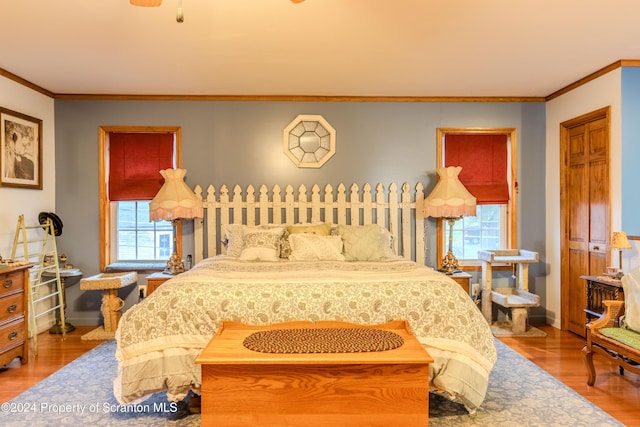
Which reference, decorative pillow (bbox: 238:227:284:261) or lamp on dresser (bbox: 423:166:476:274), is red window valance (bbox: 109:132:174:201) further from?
lamp on dresser (bbox: 423:166:476:274)

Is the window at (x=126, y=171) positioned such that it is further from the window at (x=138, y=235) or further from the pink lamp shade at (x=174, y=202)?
the pink lamp shade at (x=174, y=202)

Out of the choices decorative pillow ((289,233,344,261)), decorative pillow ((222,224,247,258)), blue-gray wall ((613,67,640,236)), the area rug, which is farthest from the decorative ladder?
blue-gray wall ((613,67,640,236))

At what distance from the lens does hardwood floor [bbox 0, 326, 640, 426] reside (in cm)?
267

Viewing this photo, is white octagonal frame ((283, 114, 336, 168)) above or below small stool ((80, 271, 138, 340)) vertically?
above

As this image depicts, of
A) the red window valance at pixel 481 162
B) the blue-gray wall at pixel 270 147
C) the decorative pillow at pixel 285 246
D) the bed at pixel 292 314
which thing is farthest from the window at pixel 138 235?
the red window valance at pixel 481 162

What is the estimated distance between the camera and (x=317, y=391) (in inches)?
79.0

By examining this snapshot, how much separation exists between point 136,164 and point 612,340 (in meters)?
4.48

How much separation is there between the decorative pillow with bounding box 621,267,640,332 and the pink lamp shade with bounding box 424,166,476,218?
1454mm

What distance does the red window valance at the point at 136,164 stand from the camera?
4512 millimetres

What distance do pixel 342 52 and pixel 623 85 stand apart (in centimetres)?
237

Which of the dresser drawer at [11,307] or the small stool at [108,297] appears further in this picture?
the small stool at [108,297]

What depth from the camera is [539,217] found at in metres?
4.62

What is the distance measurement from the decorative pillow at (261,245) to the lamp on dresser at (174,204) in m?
0.67

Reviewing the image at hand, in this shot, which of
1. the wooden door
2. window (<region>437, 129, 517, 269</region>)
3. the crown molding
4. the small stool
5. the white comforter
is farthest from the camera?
window (<region>437, 129, 517, 269</region>)
